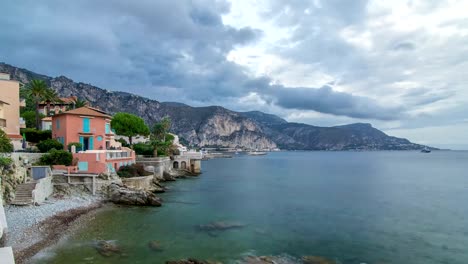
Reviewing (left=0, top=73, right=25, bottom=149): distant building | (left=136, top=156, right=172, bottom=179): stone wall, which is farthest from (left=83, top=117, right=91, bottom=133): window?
(left=136, top=156, right=172, bottom=179): stone wall

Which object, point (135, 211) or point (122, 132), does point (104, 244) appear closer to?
point (135, 211)

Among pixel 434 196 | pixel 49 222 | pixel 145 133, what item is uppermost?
pixel 145 133

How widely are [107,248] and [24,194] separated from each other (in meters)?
10.7

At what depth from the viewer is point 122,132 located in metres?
61.1

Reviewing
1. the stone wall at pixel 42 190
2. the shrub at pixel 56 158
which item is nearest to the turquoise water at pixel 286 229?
the stone wall at pixel 42 190

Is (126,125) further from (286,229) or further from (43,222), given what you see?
(286,229)

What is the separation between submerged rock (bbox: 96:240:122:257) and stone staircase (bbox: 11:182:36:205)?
28.3ft

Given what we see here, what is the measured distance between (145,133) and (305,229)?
1771 inches

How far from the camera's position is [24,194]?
2492cm

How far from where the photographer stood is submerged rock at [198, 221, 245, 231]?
25627mm

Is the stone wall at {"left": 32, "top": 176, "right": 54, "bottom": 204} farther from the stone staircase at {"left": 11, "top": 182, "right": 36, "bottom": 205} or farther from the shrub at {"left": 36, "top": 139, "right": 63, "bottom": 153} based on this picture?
the shrub at {"left": 36, "top": 139, "right": 63, "bottom": 153}

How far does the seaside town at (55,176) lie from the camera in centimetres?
2080

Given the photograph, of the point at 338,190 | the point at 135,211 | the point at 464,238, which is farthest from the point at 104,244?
the point at 338,190

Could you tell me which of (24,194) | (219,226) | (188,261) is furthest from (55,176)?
(188,261)
